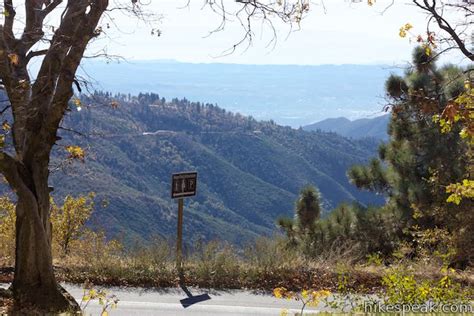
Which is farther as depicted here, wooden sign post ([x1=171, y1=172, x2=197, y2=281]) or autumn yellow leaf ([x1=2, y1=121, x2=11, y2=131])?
wooden sign post ([x1=171, y1=172, x2=197, y2=281])

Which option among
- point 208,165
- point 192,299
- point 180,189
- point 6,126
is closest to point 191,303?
point 192,299

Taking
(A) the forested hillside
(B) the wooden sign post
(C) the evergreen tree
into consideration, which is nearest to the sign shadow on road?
(B) the wooden sign post

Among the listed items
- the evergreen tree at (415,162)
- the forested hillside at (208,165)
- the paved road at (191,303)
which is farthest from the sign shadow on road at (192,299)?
the forested hillside at (208,165)

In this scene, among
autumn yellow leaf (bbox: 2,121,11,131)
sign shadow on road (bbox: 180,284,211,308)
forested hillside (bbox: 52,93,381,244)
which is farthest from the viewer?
forested hillside (bbox: 52,93,381,244)

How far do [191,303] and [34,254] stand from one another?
211 centimetres

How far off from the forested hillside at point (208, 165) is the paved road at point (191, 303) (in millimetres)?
84164

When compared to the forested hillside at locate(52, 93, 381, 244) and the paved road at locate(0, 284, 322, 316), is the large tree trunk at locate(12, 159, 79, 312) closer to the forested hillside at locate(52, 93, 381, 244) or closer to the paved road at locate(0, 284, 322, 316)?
the paved road at locate(0, 284, 322, 316)

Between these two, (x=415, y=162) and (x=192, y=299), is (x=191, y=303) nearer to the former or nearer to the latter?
(x=192, y=299)

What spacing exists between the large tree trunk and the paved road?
54 centimetres

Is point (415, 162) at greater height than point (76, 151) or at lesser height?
lesser

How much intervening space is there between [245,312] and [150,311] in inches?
45.4

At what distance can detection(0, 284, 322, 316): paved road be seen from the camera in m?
8.16

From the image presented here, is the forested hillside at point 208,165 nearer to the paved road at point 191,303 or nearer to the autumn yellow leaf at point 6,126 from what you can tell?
the paved road at point 191,303

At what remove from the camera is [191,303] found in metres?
8.57
